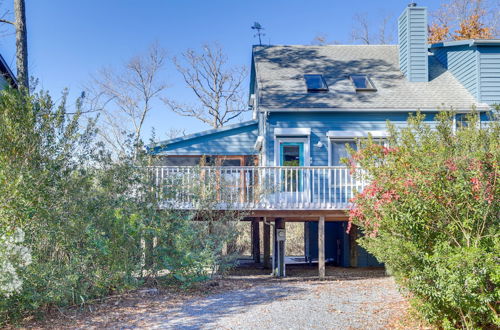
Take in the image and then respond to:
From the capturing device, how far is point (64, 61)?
78.8 ft

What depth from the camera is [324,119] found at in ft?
43.9

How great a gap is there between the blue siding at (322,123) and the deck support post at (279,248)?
1794mm

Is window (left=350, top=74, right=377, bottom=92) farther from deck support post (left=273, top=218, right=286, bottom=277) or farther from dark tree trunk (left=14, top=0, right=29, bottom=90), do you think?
dark tree trunk (left=14, top=0, right=29, bottom=90)

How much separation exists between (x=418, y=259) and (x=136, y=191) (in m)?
5.68

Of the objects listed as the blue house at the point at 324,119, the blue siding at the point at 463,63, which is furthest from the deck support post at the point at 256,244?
the blue siding at the point at 463,63

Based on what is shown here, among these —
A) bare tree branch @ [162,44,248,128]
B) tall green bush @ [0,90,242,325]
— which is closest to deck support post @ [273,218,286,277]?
tall green bush @ [0,90,242,325]

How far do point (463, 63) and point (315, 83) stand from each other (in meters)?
4.53

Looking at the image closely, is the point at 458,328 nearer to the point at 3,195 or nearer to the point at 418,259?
the point at 418,259

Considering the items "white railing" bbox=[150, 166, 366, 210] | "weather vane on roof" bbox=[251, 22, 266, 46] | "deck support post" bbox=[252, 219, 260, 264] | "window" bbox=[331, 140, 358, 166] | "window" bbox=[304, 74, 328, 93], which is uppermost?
"weather vane on roof" bbox=[251, 22, 266, 46]

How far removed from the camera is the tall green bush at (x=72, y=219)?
6887 mm

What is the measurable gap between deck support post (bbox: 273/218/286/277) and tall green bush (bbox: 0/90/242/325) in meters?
2.87

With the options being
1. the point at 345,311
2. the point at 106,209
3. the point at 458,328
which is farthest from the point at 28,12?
the point at 458,328

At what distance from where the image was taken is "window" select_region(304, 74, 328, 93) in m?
13.9

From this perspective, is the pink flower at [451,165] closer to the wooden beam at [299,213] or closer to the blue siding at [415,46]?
the wooden beam at [299,213]
